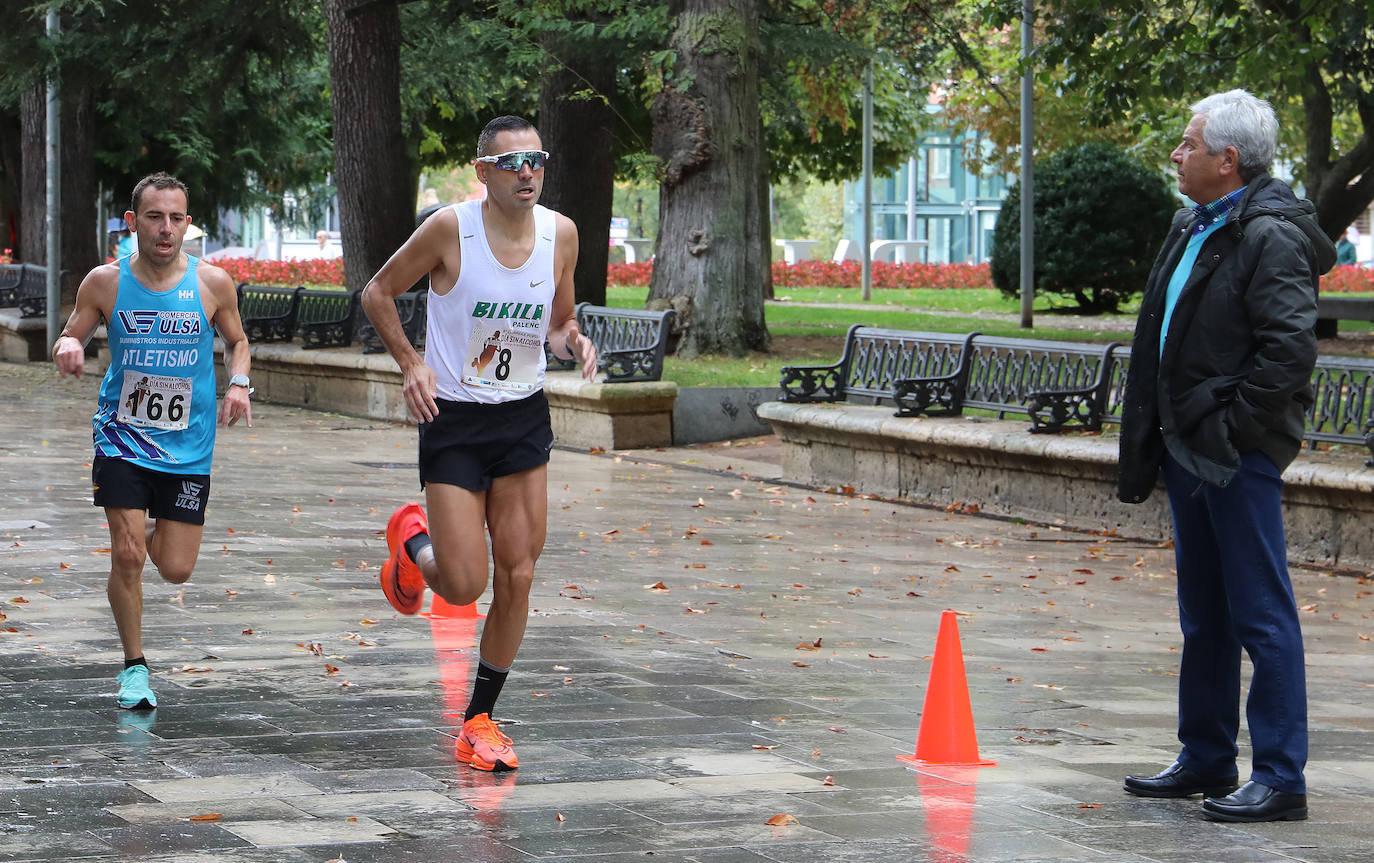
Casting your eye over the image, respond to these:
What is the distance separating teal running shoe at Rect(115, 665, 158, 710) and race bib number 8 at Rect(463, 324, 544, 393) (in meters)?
1.55

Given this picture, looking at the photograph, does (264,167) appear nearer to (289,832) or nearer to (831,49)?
(831,49)

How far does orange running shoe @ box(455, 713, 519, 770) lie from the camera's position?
17.2ft

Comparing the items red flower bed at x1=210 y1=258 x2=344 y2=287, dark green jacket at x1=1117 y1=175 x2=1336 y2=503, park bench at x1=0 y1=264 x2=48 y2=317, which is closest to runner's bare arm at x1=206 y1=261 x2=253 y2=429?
dark green jacket at x1=1117 y1=175 x2=1336 y2=503

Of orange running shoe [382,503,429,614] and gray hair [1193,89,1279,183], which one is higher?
gray hair [1193,89,1279,183]

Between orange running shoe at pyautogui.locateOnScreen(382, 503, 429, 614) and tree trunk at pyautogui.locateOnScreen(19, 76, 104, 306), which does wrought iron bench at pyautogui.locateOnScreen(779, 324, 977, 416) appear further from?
tree trunk at pyautogui.locateOnScreen(19, 76, 104, 306)

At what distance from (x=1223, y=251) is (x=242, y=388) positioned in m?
3.33

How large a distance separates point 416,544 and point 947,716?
1787 millimetres

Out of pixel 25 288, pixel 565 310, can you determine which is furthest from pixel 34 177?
pixel 565 310

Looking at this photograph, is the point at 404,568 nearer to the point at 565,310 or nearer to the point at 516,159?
the point at 565,310

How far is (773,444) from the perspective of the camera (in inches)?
640

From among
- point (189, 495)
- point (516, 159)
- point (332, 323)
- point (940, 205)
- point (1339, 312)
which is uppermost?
point (940, 205)

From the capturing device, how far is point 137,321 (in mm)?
6281

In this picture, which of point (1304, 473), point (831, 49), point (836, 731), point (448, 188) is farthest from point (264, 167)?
point (448, 188)

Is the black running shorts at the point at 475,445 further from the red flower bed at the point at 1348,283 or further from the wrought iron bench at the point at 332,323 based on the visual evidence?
the red flower bed at the point at 1348,283
